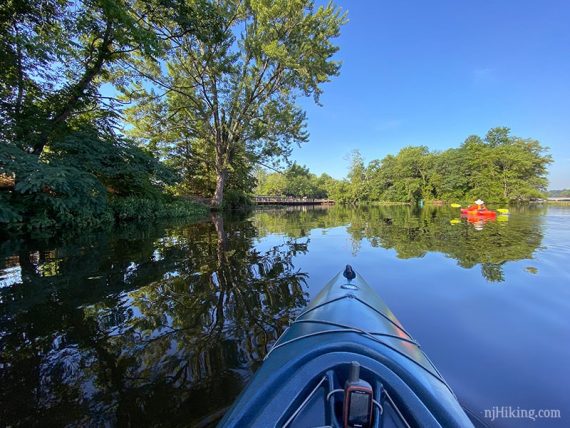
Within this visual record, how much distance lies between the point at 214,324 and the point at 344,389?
2083 millimetres

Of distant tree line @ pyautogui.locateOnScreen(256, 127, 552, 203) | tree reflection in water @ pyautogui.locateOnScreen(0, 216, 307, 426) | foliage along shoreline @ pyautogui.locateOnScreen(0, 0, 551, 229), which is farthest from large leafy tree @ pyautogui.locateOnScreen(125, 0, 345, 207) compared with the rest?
tree reflection in water @ pyautogui.locateOnScreen(0, 216, 307, 426)

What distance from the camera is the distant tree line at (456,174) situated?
125 feet

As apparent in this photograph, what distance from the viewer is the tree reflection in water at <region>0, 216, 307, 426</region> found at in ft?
5.56

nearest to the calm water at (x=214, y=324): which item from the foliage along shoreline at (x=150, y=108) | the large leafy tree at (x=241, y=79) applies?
the foliage along shoreline at (x=150, y=108)

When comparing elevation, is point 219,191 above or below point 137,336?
above

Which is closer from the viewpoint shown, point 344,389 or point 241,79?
point 344,389

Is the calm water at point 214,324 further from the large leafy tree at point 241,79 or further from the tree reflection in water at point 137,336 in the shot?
the large leafy tree at point 241,79
